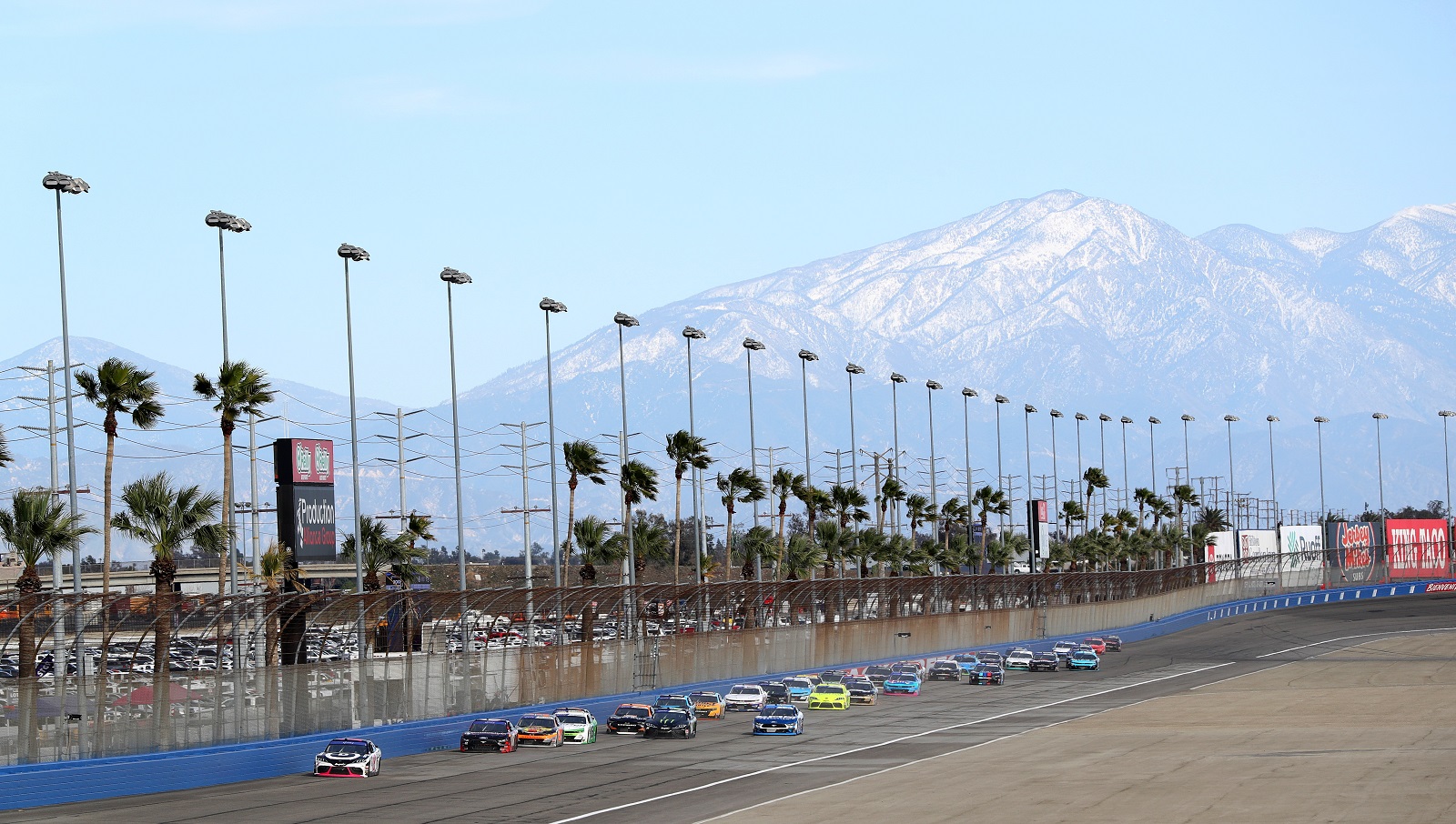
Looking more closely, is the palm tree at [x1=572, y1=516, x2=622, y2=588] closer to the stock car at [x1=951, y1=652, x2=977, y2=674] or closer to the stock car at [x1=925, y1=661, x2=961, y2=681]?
the stock car at [x1=925, y1=661, x2=961, y2=681]

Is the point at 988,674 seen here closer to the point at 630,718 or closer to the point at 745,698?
the point at 745,698

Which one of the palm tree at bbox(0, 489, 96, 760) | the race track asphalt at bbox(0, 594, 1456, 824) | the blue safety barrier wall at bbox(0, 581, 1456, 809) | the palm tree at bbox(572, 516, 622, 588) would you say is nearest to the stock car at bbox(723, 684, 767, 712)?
the race track asphalt at bbox(0, 594, 1456, 824)

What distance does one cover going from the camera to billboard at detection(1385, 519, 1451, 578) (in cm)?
16112

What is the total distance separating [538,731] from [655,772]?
7.09 metres

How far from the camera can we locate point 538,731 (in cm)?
4766

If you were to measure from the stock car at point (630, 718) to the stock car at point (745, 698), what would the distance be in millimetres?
9015

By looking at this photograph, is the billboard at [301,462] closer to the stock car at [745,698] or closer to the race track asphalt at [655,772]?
the stock car at [745,698]

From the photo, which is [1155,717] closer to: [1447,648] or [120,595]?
[120,595]

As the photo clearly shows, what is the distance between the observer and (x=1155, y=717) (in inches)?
2270

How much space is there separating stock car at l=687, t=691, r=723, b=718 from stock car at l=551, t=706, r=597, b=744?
882cm

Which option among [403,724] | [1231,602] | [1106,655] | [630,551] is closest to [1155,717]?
[630,551]

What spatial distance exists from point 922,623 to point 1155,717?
83.0 feet

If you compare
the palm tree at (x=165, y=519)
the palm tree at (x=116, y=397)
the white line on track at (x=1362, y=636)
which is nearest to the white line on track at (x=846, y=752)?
the palm tree at (x=165, y=519)

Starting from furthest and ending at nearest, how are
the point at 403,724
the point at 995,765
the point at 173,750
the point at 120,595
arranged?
the point at 403,724 → the point at 995,765 → the point at 173,750 → the point at 120,595
